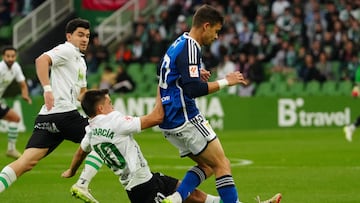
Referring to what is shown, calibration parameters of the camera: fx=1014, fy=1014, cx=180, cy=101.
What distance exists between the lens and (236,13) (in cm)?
3338

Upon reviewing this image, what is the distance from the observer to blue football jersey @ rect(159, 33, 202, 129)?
9.98 metres

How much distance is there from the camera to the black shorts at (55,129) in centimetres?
1209

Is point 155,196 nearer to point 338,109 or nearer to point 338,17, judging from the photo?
point 338,109

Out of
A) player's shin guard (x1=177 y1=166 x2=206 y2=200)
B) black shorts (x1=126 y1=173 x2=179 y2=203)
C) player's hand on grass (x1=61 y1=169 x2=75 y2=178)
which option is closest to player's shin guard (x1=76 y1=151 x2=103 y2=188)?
player's hand on grass (x1=61 y1=169 x2=75 y2=178)

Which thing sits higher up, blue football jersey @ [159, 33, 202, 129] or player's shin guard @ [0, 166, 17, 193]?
blue football jersey @ [159, 33, 202, 129]

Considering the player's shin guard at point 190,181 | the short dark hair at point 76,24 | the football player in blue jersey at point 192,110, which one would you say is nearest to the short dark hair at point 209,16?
the football player in blue jersey at point 192,110

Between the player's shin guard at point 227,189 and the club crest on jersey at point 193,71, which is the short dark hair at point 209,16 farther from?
the player's shin guard at point 227,189

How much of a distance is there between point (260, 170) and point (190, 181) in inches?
263

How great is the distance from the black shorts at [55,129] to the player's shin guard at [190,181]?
2307 mm

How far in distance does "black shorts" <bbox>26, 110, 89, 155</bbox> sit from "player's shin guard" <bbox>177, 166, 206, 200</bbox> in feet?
7.57

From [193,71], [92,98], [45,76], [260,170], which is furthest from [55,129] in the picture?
[260,170]

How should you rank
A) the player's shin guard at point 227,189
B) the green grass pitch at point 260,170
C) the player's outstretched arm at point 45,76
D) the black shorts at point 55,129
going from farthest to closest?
the green grass pitch at point 260,170
the black shorts at point 55,129
the player's outstretched arm at point 45,76
the player's shin guard at point 227,189

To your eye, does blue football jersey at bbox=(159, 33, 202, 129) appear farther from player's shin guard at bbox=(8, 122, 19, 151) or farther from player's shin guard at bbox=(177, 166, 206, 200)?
player's shin guard at bbox=(8, 122, 19, 151)

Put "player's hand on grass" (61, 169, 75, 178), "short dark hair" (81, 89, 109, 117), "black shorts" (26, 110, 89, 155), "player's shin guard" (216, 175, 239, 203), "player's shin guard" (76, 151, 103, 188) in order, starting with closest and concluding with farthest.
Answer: "short dark hair" (81, 89, 109, 117), "player's shin guard" (216, 175, 239, 203), "player's shin guard" (76, 151, 103, 188), "player's hand on grass" (61, 169, 75, 178), "black shorts" (26, 110, 89, 155)
